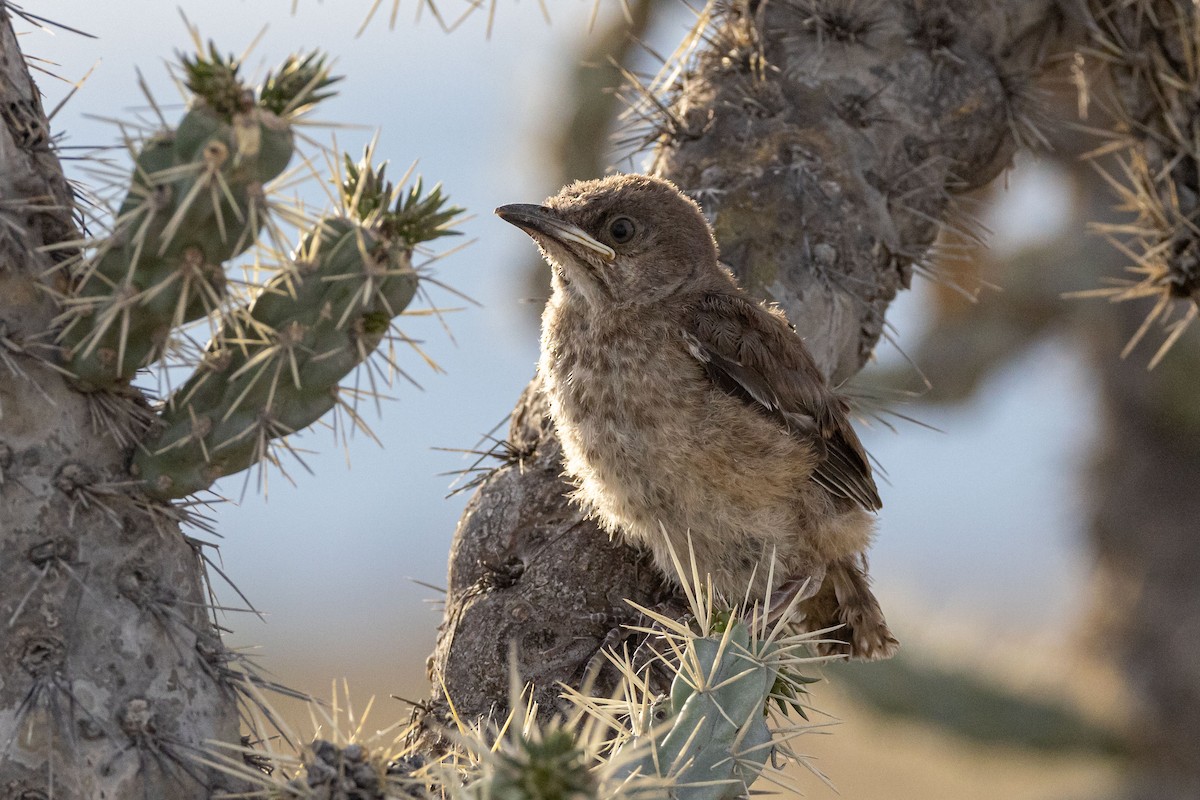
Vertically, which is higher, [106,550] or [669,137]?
[669,137]

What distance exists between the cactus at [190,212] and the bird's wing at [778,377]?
1.55 m

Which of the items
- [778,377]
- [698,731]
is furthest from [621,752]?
[778,377]

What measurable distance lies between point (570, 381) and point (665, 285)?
42 centimetres

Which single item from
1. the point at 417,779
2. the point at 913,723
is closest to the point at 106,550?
the point at 417,779

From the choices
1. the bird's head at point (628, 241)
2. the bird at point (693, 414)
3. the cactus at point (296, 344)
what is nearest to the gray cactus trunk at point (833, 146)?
the bird at point (693, 414)

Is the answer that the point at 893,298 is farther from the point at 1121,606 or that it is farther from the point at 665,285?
the point at 1121,606

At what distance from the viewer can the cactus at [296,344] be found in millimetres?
2199

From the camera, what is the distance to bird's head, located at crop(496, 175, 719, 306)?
3529 millimetres

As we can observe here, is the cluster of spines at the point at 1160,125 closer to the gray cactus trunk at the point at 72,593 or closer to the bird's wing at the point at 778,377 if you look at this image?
the bird's wing at the point at 778,377

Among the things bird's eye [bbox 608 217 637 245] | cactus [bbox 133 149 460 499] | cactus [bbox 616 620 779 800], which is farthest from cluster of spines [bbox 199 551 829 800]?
bird's eye [bbox 608 217 637 245]

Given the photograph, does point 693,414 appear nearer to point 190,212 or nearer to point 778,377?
point 778,377

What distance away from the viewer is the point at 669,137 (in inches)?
159

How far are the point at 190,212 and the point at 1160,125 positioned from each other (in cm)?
354

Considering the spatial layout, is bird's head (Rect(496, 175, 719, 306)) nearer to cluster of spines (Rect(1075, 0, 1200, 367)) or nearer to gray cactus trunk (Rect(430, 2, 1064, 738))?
gray cactus trunk (Rect(430, 2, 1064, 738))
